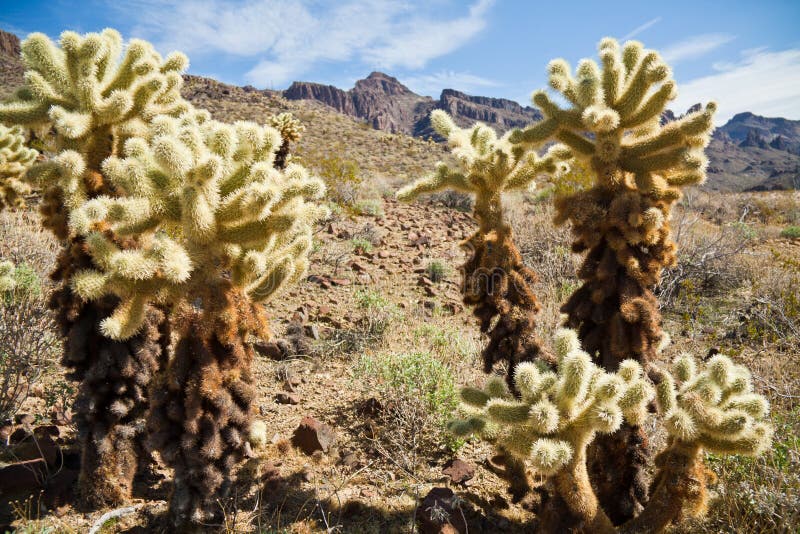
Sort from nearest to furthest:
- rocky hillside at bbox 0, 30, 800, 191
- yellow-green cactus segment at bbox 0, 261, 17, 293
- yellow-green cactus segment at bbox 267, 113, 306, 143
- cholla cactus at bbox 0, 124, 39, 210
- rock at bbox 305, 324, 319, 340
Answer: yellow-green cactus segment at bbox 0, 261, 17, 293, rock at bbox 305, 324, 319, 340, cholla cactus at bbox 0, 124, 39, 210, yellow-green cactus segment at bbox 267, 113, 306, 143, rocky hillside at bbox 0, 30, 800, 191

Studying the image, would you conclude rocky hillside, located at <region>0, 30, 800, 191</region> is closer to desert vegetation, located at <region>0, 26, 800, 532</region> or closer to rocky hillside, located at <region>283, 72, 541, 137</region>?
rocky hillside, located at <region>283, 72, 541, 137</region>

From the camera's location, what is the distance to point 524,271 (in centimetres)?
302

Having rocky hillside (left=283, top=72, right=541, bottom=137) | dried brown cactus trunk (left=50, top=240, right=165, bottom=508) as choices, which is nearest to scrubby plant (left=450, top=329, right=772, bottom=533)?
dried brown cactus trunk (left=50, top=240, right=165, bottom=508)

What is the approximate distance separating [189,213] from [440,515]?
7.18ft

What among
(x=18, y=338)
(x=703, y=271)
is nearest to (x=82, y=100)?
(x=18, y=338)

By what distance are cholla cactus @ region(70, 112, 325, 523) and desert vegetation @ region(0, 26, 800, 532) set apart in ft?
0.04

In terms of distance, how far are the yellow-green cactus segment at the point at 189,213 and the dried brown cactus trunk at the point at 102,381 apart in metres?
0.54

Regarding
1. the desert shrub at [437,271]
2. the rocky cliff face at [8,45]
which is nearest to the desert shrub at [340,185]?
the desert shrub at [437,271]

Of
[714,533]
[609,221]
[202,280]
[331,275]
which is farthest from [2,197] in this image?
[714,533]

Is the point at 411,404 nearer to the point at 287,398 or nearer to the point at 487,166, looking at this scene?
the point at 287,398

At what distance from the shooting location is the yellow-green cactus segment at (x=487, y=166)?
287 centimetres

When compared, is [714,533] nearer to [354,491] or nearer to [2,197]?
[354,491]

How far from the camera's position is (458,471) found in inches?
129

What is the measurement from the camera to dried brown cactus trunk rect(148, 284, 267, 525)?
242 centimetres
